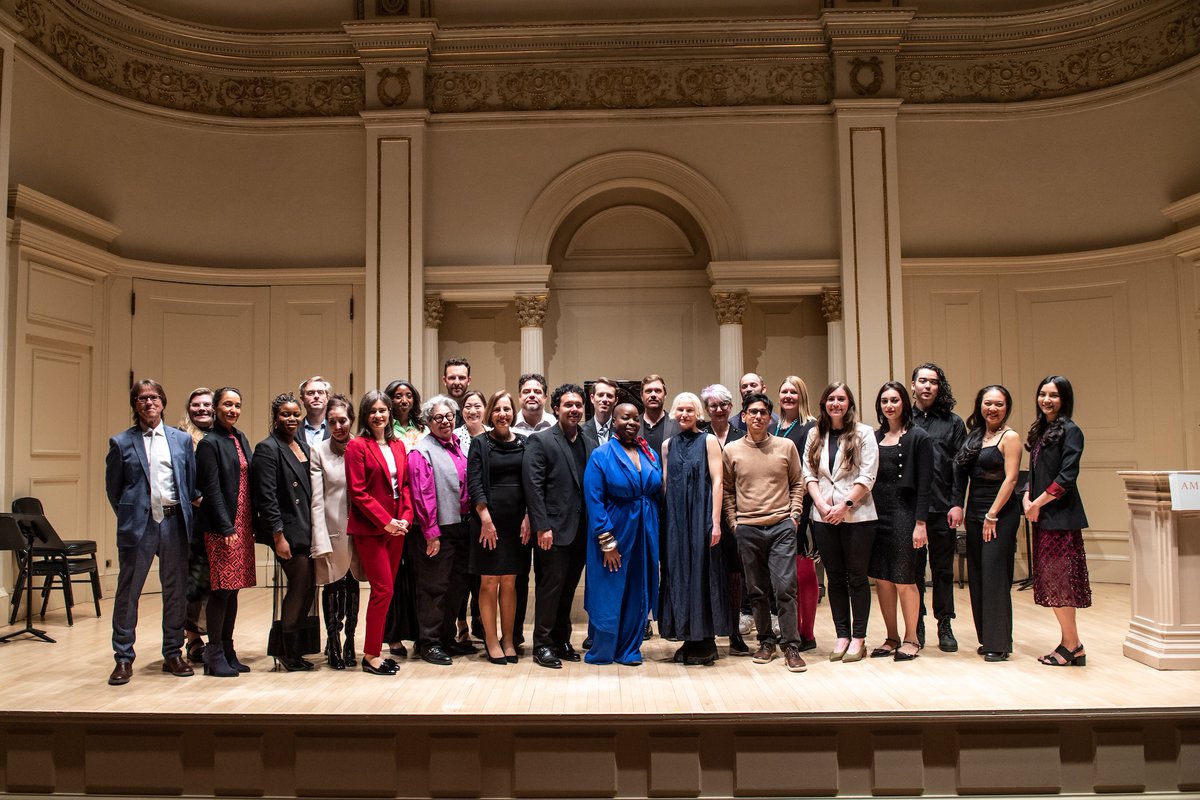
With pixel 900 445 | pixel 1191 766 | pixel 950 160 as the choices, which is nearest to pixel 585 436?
pixel 900 445

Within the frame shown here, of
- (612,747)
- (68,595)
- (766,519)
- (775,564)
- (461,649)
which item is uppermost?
(766,519)

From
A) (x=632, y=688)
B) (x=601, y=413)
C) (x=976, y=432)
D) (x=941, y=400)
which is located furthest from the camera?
(x=601, y=413)

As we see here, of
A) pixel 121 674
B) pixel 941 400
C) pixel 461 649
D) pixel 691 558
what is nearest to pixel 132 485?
pixel 121 674

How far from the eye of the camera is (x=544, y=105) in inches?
312

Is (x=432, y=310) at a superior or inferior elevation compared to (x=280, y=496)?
superior

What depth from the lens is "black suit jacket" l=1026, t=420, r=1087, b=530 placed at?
14.4 ft

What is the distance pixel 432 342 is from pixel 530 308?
853 mm

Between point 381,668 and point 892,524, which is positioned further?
point 892,524

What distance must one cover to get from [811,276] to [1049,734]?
479 cm

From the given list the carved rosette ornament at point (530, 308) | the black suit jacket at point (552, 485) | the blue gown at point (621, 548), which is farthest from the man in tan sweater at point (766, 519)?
the carved rosette ornament at point (530, 308)

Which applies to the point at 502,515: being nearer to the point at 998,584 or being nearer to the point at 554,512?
the point at 554,512

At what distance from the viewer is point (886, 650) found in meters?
4.72

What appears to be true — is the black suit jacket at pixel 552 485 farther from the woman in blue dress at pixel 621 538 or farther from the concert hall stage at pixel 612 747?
the concert hall stage at pixel 612 747

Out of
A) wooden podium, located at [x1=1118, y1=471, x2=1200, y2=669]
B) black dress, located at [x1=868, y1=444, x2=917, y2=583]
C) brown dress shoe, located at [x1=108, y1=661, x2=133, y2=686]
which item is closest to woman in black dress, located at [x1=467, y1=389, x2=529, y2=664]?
brown dress shoe, located at [x1=108, y1=661, x2=133, y2=686]
